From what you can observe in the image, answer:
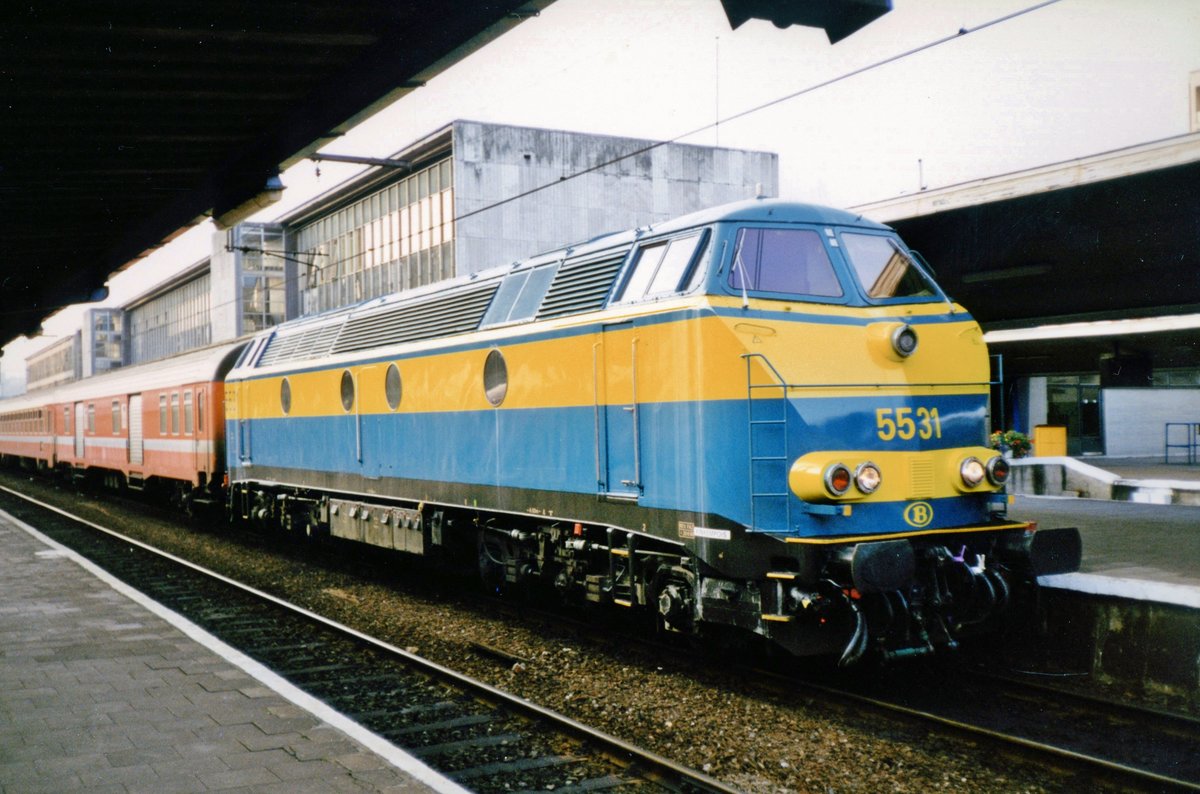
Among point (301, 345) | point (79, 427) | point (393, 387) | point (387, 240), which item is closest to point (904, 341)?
point (393, 387)

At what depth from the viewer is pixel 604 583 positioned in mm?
9242

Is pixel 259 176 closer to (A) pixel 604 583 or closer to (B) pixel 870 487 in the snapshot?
(A) pixel 604 583

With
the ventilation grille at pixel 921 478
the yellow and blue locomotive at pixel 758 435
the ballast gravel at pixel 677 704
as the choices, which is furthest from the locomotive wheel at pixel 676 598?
the ventilation grille at pixel 921 478

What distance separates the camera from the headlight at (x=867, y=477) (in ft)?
24.4

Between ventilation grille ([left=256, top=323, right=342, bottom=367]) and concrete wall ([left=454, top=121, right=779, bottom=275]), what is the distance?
2051cm

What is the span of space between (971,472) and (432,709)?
4511 mm

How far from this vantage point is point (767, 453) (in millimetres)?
7480

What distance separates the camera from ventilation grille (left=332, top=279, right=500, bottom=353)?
11.1 metres

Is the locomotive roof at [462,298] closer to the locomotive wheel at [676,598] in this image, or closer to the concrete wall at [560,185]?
the locomotive wheel at [676,598]

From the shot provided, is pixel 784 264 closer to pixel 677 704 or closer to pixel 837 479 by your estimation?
pixel 837 479

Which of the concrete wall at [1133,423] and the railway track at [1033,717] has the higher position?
the concrete wall at [1133,423]

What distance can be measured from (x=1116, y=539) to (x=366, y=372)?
30.8 feet

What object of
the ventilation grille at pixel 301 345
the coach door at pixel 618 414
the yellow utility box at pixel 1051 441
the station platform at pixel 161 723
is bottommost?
the station platform at pixel 161 723

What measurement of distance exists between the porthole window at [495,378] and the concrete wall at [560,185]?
27.0 metres
